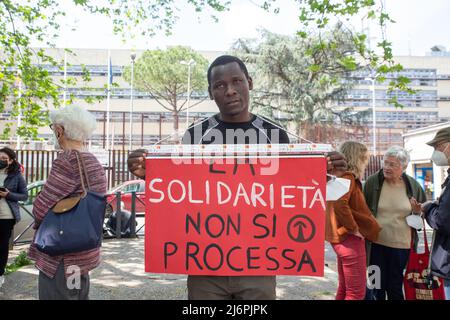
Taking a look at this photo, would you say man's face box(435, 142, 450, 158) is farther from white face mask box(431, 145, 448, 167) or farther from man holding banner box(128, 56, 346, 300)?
man holding banner box(128, 56, 346, 300)

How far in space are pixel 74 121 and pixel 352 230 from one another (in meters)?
2.37

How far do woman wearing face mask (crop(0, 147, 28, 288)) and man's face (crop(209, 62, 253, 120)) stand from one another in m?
3.63

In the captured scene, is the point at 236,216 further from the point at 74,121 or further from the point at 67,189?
the point at 74,121

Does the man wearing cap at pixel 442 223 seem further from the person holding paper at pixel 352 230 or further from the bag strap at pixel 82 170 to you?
the bag strap at pixel 82 170

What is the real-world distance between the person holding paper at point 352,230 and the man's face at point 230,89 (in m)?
1.43

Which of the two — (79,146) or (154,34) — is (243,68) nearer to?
(79,146)

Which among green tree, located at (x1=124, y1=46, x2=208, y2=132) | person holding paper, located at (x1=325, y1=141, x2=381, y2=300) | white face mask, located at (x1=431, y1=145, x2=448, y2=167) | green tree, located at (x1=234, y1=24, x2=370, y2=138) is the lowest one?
person holding paper, located at (x1=325, y1=141, x2=381, y2=300)

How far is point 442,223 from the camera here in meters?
2.91

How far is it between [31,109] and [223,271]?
7084 millimetres

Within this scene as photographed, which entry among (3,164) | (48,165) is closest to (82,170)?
(3,164)

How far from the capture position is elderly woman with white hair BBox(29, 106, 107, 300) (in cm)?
242

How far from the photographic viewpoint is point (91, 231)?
2.46 meters

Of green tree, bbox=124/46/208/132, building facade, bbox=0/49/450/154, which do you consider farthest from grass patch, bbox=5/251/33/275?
building facade, bbox=0/49/450/154
